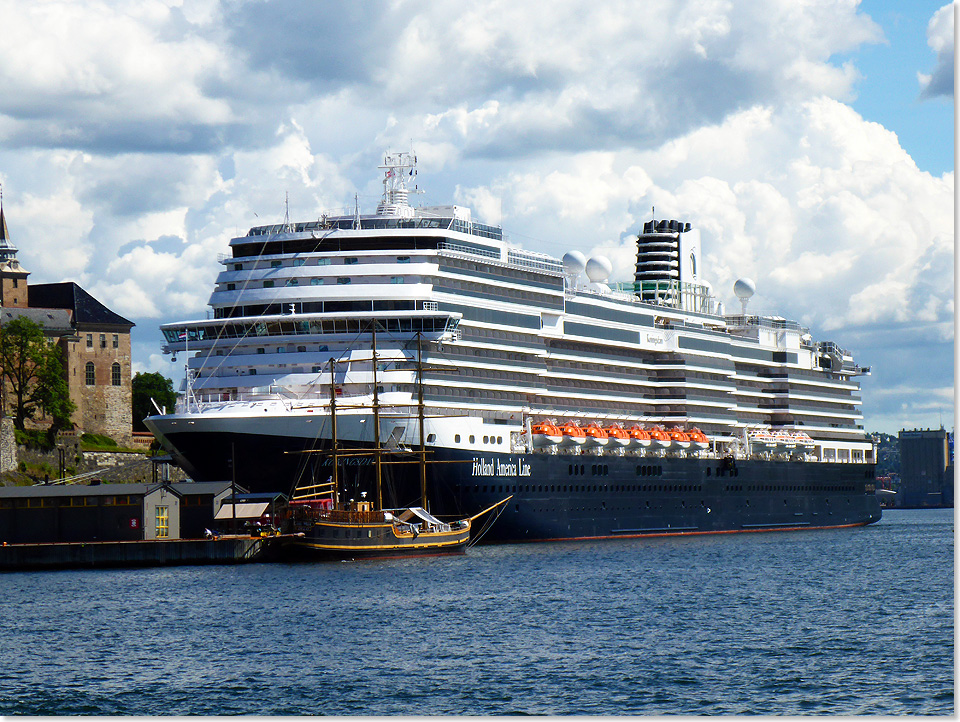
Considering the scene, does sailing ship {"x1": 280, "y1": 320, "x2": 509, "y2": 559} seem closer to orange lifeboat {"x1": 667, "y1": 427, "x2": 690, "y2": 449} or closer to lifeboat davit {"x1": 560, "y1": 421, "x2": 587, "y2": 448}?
lifeboat davit {"x1": 560, "y1": 421, "x2": 587, "y2": 448}

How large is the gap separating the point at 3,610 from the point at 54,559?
16.9 m

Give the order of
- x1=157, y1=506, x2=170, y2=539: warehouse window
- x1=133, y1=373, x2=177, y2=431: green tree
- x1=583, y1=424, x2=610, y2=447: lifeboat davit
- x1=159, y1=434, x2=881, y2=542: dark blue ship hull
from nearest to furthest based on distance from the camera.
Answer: x1=159, y1=434, x2=881, y2=542: dark blue ship hull
x1=157, y1=506, x2=170, y2=539: warehouse window
x1=583, y1=424, x2=610, y2=447: lifeboat davit
x1=133, y1=373, x2=177, y2=431: green tree

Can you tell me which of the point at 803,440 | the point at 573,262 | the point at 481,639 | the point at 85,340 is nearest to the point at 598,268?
the point at 573,262

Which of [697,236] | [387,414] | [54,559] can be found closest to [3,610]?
→ [54,559]

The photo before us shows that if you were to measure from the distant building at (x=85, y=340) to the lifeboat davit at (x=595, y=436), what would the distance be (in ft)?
233

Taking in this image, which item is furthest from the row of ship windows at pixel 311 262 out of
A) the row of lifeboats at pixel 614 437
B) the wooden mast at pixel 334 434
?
the row of lifeboats at pixel 614 437

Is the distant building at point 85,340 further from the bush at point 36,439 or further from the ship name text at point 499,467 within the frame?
the ship name text at point 499,467

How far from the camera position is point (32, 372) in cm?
12388

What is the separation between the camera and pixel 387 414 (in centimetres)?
6581

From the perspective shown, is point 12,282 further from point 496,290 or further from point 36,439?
point 496,290

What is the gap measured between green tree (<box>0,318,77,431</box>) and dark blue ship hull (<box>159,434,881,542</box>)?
60.3m

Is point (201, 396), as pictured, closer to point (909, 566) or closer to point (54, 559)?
point (54, 559)

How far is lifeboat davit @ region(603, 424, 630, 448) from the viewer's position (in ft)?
260

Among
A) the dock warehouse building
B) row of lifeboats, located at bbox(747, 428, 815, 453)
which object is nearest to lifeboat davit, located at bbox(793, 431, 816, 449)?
row of lifeboats, located at bbox(747, 428, 815, 453)
